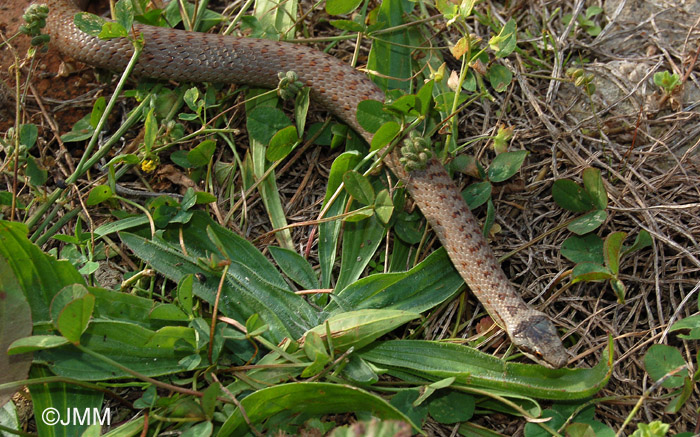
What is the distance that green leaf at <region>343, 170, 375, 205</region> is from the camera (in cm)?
296

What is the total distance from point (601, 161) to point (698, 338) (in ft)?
3.71

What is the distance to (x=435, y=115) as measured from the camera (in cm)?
338

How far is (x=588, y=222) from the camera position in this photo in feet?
10.1

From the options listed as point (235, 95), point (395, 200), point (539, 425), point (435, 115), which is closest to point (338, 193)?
point (395, 200)

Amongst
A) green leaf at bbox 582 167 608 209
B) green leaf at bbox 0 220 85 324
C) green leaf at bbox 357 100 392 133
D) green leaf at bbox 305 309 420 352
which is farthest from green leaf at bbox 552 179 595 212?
green leaf at bbox 0 220 85 324

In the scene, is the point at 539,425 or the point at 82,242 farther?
the point at 82,242

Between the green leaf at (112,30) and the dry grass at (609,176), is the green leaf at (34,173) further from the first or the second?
the dry grass at (609,176)

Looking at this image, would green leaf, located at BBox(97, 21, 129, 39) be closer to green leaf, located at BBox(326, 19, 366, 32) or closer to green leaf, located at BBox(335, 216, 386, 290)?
green leaf, located at BBox(326, 19, 366, 32)

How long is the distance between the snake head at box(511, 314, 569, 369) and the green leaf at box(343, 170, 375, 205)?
0.99 m

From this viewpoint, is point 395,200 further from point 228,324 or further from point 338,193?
point 228,324

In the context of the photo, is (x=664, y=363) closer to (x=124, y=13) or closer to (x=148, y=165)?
(x=148, y=165)

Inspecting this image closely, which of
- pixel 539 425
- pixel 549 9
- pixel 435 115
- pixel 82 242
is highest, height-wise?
pixel 549 9

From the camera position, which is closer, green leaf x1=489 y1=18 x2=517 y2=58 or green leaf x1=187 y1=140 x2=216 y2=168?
green leaf x1=489 y1=18 x2=517 y2=58

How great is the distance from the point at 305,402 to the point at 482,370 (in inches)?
33.4
